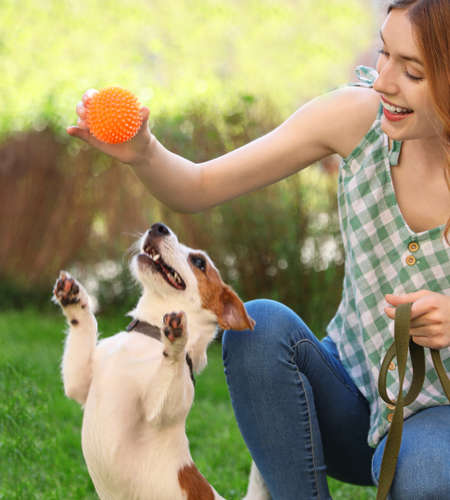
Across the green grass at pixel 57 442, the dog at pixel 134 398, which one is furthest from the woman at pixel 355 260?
the green grass at pixel 57 442

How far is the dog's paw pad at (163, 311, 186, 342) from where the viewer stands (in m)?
1.87

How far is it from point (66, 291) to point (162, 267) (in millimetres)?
321

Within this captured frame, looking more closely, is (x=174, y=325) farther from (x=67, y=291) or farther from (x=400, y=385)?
(x=400, y=385)

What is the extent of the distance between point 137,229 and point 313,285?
4.74 feet

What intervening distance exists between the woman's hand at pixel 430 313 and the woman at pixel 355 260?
0.01 m

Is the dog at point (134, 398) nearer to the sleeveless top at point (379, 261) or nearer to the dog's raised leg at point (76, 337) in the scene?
the dog's raised leg at point (76, 337)

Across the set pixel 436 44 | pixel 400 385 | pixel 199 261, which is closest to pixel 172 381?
pixel 199 261

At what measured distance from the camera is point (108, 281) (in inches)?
237

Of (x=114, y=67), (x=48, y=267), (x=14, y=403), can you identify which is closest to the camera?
(x=14, y=403)

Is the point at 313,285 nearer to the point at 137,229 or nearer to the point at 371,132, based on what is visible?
the point at 137,229


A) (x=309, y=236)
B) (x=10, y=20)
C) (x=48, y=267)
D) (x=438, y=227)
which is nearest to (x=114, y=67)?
(x=10, y=20)

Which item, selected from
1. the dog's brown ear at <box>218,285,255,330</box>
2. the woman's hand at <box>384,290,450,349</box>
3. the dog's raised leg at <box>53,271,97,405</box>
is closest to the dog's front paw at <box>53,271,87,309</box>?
the dog's raised leg at <box>53,271,97,405</box>

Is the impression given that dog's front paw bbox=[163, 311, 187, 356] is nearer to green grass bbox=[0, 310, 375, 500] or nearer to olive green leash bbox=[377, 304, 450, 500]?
olive green leash bbox=[377, 304, 450, 500]

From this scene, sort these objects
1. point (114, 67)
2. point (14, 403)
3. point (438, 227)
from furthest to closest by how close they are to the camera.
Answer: point (114, 67) → point (14, 403) → point (438, 227)
